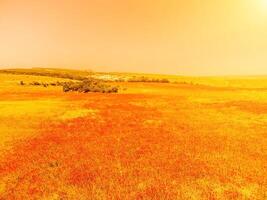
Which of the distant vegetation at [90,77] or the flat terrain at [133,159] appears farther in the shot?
the distant vegetation at [90,77]

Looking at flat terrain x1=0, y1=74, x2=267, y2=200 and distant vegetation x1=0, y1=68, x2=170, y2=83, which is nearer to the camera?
flat terrain x1=0, y1=74, x2=267, y2=200

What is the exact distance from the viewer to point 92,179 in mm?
9766

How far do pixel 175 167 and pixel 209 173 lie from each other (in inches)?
47.3

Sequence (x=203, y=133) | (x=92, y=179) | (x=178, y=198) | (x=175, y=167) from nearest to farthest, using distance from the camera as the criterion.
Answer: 1. (x=178, y=198)
2. (x=92, y=179)
3. (x=175, y=167)
4. (x=203, y=133)

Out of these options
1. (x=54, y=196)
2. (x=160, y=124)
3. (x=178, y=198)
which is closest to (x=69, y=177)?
(x=54, y=196)

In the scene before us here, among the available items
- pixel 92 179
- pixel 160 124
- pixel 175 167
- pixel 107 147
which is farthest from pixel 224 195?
pixel 160 124

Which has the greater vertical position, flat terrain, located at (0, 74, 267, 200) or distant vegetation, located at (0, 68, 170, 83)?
flat terrain, located at (0, 74, 267, 200)

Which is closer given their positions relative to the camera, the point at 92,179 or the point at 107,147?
the point at 92,179

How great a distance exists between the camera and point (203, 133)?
55.1ft

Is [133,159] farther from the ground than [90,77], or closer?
farther from the ground

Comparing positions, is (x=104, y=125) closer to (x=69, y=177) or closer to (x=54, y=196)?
(x=69, y=177)

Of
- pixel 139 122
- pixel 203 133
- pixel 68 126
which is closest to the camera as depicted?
pixel 203 133

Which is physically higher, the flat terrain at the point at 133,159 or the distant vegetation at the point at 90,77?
the flat terrain at the point at 133,159

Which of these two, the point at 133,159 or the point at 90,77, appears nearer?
the point at 133,159
